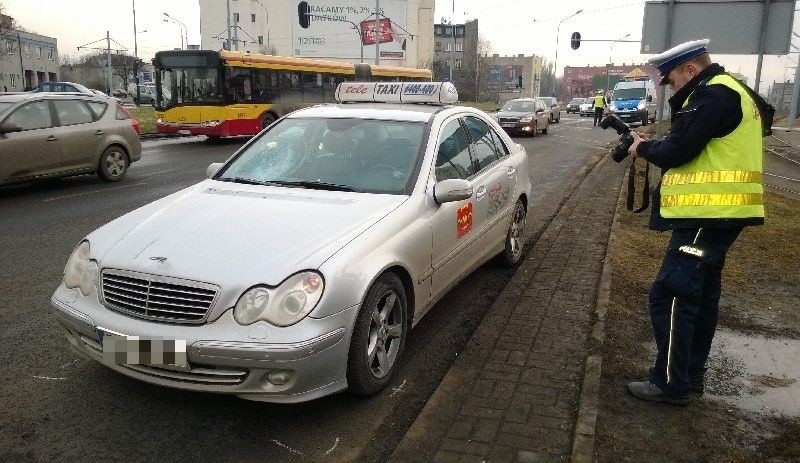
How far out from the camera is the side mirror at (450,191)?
4246 millimetres

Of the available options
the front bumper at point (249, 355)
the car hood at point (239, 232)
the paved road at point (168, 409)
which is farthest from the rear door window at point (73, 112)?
the front bumper at point (249, 355)

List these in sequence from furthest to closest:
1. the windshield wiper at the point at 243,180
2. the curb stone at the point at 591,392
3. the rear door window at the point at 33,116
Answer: the rear door window at the point at 33,116, the windshield wiper at the point at 243,180, the curb stone at the point at 591,392

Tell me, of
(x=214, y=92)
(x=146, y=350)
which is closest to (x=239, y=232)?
(x=146, y=350)

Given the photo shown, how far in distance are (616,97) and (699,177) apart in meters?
38.9

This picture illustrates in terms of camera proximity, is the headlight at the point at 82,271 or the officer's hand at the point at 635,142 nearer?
the headlight at the point at 82,271

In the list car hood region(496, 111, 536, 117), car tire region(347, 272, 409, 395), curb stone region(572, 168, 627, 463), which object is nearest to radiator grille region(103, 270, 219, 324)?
car tire region(347, 272, 409, 395)

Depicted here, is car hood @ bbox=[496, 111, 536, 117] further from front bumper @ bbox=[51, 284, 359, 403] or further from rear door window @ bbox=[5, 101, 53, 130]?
front bumper @ bbox=[51, 284, 359, 403]

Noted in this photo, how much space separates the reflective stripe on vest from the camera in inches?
129

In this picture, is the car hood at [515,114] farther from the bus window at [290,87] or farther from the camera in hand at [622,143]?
the camera in hand at [622,143]

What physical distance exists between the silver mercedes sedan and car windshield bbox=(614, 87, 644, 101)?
36.8 m

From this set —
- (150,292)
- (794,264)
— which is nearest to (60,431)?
(150,292)

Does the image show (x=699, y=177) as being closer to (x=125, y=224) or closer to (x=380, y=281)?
(x=380, y=281)

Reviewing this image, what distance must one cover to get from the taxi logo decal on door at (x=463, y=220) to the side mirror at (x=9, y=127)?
7927mm

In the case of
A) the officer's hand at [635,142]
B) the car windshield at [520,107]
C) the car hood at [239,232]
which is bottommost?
the car hood at [239,232]
